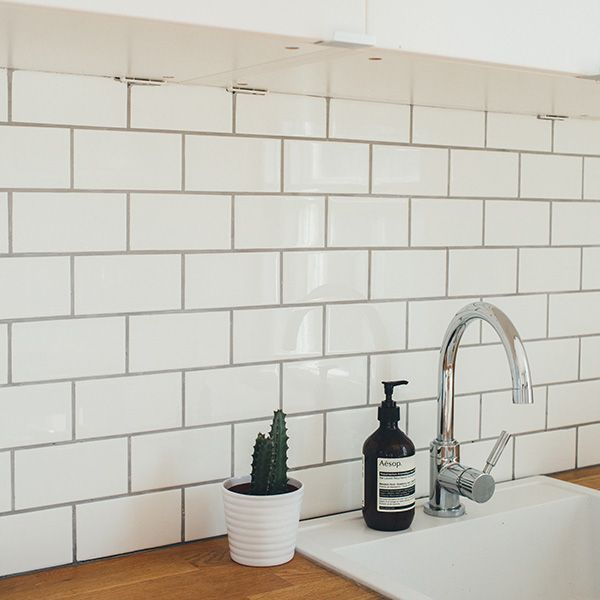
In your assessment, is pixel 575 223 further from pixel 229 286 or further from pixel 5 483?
pixel 5 483

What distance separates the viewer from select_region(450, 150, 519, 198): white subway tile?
1.60 m

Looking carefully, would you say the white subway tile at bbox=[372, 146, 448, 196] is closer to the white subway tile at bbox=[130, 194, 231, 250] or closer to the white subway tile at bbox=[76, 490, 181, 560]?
the white subway tile at bbox=[130, 194, 231, 250]

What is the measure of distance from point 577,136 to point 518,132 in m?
0.16

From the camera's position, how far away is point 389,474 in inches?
54.7

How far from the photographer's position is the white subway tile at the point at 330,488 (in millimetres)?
1470

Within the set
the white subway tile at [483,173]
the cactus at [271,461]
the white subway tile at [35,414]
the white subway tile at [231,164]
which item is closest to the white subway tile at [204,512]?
the cactus at [271,461]

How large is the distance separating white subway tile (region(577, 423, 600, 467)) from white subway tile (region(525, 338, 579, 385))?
12 cm

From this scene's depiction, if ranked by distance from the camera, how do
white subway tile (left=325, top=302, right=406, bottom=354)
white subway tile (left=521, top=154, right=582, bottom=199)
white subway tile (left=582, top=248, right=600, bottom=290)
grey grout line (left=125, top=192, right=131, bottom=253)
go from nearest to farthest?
grey grout line (left=125, top=192, right=131, bottom=253) < white subway tile (left=325, top=302, right=406, bottom=354) < white subway tile (left=521, top=154, right=582, bottom=199) < white subway tile (left=582, top=248, right=600, bottom=290)

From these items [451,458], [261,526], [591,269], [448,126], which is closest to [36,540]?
[261,526]

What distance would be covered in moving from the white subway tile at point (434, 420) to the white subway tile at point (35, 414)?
0.59 meters

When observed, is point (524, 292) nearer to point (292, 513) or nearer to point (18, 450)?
point (292, 513)

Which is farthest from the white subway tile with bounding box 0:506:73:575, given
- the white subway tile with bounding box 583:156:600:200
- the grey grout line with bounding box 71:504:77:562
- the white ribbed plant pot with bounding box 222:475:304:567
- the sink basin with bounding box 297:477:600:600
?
the white subway tile with bounding box 583:156:600:200

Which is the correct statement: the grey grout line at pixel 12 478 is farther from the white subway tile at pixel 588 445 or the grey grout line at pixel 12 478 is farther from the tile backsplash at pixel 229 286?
the white subway tile at pixel 588 445

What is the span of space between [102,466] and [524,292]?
0.83m
